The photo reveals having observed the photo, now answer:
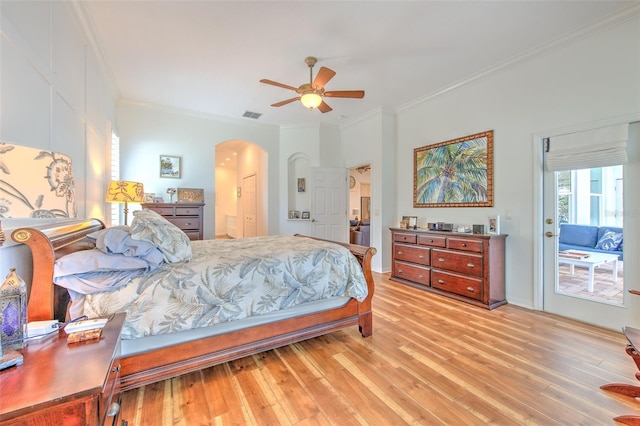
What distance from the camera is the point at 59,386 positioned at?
782mm

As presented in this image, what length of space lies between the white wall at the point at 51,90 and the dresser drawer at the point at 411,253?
391cm

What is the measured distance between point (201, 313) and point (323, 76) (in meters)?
2.49

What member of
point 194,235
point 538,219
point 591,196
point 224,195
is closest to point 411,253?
point 538,219

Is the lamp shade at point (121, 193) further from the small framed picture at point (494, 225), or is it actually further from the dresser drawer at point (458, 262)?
the small framed picture at point (494, 225)

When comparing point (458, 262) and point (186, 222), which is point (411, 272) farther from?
point (186, 222)

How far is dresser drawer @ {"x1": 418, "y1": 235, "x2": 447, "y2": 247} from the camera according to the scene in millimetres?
3671

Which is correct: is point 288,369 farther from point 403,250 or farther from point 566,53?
point 566,53

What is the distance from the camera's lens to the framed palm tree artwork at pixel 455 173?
142 inches

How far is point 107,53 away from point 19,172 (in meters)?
3.04

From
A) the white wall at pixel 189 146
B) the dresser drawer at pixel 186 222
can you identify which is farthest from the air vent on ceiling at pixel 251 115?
the dresser drawer at pixel 186 222

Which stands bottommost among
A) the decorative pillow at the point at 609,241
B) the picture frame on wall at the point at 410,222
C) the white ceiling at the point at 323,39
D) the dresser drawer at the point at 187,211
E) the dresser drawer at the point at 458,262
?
the dresser drawer at the point at 458,262

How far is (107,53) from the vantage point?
3.16 m

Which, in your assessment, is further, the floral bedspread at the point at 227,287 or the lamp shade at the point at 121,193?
the lamp shade at the point at 121,193

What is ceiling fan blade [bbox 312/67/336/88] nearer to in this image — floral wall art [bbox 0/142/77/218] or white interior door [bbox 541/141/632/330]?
floral wall art [bbox 0/142/77/218]
